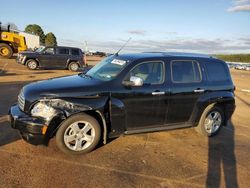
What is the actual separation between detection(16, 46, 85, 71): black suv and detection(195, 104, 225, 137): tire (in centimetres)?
1518

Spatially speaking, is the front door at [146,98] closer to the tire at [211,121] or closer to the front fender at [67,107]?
the front fender at [67,107]

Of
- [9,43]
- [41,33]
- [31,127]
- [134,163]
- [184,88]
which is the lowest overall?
[134,163]

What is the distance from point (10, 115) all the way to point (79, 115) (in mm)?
1266

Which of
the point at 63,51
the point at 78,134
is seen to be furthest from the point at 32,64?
the point at 78,134

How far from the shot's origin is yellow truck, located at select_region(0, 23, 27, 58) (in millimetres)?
27109

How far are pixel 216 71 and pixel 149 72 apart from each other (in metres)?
1.91

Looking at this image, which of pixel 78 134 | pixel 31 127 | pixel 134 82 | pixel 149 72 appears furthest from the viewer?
pixel 149 72

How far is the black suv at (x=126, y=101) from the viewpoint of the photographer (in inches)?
202

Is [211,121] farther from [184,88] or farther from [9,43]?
[9,43]

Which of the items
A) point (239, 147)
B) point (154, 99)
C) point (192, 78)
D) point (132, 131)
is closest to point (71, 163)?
point (132, 131)

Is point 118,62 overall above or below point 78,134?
above

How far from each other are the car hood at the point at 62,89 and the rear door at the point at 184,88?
1.62 meters

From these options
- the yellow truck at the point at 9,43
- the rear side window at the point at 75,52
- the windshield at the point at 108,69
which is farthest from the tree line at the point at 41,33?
the windshield at the point at 108,69

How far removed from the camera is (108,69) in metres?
6.26
